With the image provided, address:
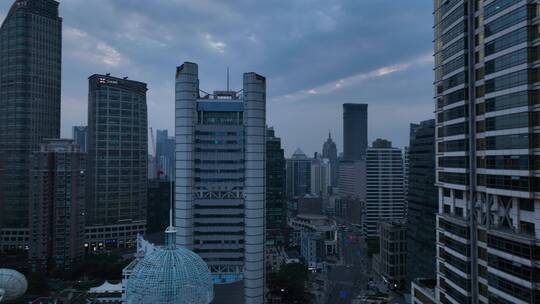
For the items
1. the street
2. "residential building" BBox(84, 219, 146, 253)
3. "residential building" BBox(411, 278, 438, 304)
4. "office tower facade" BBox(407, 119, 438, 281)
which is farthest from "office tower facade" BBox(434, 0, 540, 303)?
"residential building" BBox(84, 219, 146, 253)

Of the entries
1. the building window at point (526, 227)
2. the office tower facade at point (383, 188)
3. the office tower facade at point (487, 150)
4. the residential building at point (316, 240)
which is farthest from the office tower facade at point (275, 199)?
the building window at point (526, 227)

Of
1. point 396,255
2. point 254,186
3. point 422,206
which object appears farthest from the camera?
point 396,255

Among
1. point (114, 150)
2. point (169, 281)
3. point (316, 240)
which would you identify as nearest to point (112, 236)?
point (114, 150)

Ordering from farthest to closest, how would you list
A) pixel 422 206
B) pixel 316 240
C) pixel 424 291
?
pixel 316 240 < pixel 422 206 < pixel 424 291

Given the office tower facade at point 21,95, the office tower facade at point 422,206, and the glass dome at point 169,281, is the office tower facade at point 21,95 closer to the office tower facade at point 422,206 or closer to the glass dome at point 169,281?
the office tower facade at point 422,206

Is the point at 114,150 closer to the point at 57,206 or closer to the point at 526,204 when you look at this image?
the point at 57,206

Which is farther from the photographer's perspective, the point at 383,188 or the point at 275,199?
the point at 383,188
